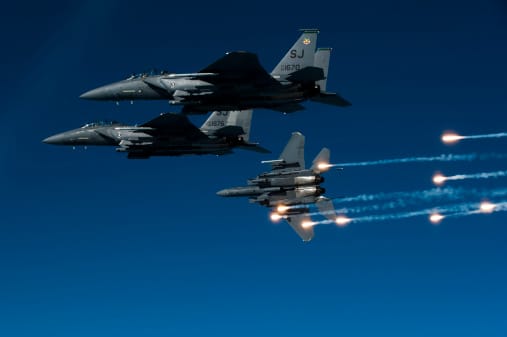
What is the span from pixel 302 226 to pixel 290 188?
35.5 feet

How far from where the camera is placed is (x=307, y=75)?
71.2 metres

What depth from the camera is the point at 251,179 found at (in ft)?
328

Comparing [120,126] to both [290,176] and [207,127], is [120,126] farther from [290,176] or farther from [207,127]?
[290,176]

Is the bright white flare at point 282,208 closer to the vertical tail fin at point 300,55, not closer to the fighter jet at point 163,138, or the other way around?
the fighter jet at point 163,138

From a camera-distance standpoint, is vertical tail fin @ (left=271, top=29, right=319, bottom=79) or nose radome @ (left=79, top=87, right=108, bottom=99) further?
nose radome @ (left=79, top=87, right=108, bottom=99)

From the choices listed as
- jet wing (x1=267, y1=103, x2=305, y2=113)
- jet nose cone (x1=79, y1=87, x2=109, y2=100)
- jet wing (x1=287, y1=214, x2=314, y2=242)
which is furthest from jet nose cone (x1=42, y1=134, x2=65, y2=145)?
jet wing (x1=287, y1=214, x2=314, y2=242)

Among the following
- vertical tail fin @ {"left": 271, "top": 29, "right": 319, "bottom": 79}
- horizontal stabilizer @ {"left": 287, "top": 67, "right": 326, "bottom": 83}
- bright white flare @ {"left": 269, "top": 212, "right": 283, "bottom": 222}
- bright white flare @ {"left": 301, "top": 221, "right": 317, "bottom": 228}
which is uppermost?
vertical tail fin @ {"left": 271, "top": 29, "right": 319, "bottom": 79}

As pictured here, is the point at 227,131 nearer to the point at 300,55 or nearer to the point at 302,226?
the point at 300,55

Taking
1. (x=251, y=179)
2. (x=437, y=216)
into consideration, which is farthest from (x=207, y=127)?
(x=437, y=216)

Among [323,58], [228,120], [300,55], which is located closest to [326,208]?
[228,120]

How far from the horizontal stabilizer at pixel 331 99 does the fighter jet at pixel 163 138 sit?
454 inches

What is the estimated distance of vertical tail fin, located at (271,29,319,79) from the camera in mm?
74688

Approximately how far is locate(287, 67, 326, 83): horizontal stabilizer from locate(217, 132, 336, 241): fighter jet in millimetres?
23126

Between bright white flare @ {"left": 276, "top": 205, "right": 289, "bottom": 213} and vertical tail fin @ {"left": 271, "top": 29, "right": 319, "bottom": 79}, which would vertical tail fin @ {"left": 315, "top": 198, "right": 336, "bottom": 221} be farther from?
vertical tail fin @ {"left": 271, "top": 29, "right": 319, "bottom": 79}
